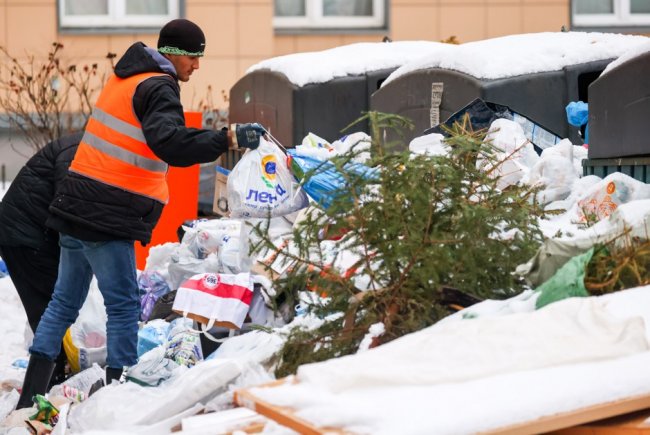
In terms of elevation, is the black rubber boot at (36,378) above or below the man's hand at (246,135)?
below

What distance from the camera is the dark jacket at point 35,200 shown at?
5332mm

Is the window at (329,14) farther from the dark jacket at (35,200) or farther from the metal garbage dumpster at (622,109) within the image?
the dark jacket at (35,200)

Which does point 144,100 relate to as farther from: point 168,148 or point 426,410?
point 426,410

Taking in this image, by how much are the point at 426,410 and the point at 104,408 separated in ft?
4.90

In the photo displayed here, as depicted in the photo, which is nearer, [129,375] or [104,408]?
[104,408]

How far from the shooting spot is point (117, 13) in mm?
13828

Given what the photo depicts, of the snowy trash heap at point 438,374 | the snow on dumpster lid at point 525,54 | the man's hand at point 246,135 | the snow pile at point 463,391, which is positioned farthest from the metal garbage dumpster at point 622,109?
the snow pile at point 463,391

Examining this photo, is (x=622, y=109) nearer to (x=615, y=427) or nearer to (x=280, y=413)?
(x=615, y=427)

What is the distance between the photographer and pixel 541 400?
8.59 ft

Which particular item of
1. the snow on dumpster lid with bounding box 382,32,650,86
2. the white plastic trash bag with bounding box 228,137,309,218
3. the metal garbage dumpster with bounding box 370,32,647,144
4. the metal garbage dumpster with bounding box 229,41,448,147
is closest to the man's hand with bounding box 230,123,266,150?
the white plastic trash bag with bounding box 228,137,309,218

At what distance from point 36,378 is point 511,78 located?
12.1ft

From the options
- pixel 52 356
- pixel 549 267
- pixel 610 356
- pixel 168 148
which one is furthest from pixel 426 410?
pixel 52 356

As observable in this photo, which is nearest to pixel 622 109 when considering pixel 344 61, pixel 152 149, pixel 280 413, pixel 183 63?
pixel 183 63

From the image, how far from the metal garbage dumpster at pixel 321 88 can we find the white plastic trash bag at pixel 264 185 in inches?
139
